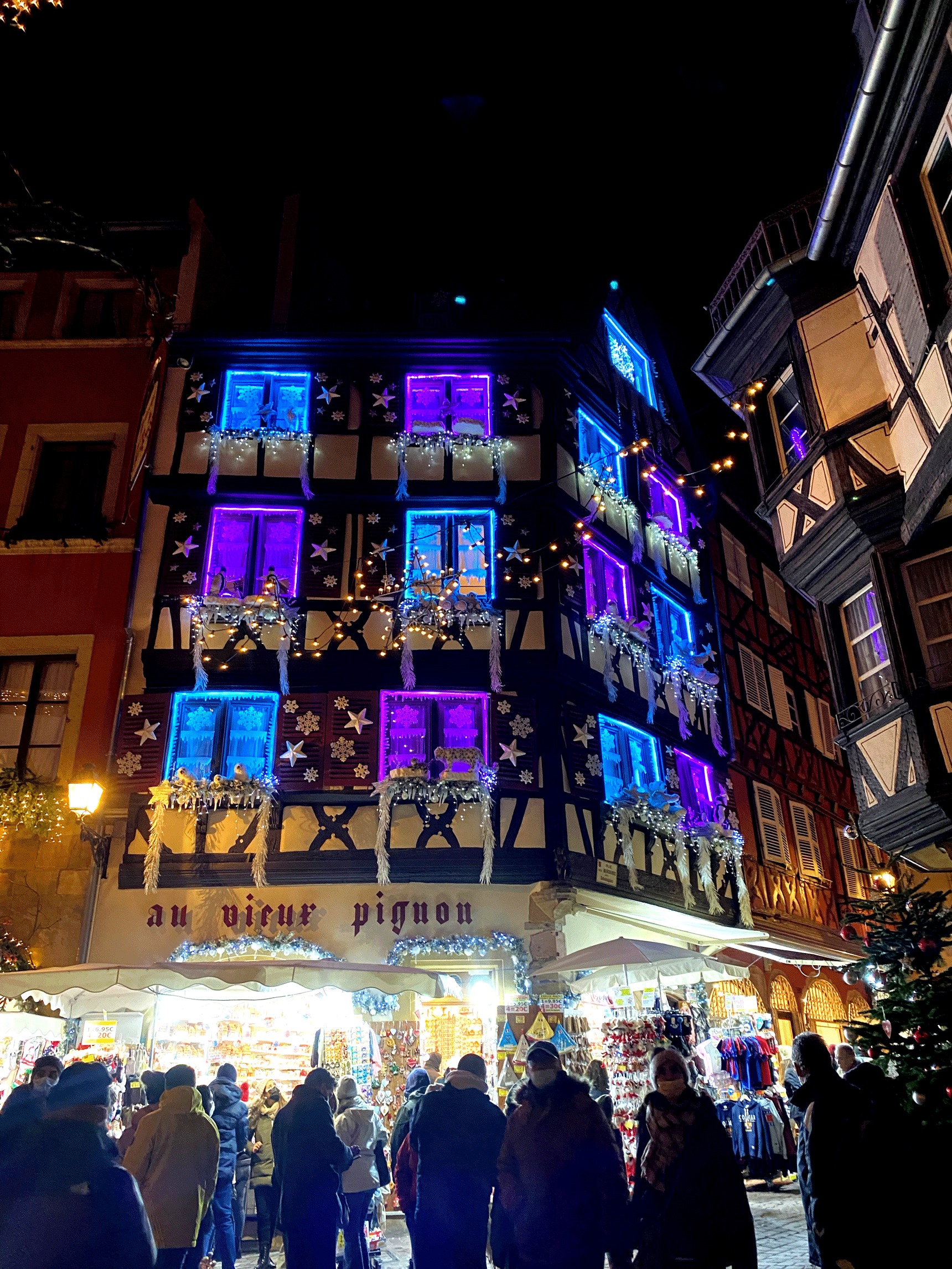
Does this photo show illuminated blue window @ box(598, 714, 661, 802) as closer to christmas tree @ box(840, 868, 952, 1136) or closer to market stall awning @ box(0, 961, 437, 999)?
market stall awning @ box(0, 961, 437, 999)

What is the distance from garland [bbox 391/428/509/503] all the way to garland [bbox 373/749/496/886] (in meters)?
4.59

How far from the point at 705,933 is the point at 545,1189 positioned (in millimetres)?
11422

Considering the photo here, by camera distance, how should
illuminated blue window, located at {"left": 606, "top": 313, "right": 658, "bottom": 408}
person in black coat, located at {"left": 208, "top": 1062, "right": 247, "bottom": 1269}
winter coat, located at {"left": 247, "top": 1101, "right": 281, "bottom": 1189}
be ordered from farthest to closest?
illuminated blue window, located at {"left": 606, "top": 313, "right": 658, "bottom": 408} < winter coat, located at {"left": 247, "top": 1101, "right": 281, "bottom": 1189} < person in black coat, located at {"left": 208, "top": 1062, "right": 247, "bottom": 1269}

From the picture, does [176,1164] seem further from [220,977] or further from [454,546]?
[454,546]

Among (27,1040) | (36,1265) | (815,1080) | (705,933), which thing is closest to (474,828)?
(705,933)

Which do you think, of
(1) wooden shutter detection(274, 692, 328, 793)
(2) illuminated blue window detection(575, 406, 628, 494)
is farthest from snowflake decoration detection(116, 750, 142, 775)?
(2) illuminated blue window detection(575, 406, 628, 494)

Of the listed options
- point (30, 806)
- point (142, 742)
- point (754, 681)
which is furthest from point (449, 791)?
point (754, 681)

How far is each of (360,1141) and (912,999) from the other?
4.48 meters

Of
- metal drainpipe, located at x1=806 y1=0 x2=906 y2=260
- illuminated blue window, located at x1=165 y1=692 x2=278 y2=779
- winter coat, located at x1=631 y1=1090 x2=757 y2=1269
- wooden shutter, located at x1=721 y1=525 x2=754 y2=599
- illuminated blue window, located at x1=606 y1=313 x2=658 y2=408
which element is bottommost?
winter coat, located at x1=631 y1=1090 x2=757 y2=1269

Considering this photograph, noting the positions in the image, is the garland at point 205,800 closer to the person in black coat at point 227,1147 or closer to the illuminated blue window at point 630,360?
the person in black coat at point 227,1147

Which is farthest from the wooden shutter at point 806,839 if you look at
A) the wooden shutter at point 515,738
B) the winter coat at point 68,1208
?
the winter coat at point 68,1208

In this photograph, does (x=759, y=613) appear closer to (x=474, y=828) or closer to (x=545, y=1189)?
(x=474, y=828)

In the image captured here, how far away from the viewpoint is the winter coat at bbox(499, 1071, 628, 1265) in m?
4.51

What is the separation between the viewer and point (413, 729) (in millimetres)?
13688
